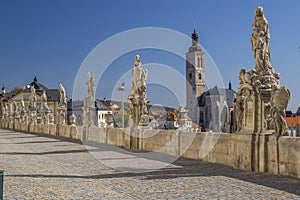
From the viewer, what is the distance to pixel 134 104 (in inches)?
712

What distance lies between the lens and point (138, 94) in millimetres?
18062

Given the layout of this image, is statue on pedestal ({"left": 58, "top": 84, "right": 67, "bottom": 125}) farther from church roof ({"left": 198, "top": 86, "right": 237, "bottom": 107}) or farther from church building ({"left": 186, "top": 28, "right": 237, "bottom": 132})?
church roof ({"left": 198, "top": 86, "right": 237, "bottom": 107})

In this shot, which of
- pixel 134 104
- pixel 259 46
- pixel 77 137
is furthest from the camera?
pixel 77 137

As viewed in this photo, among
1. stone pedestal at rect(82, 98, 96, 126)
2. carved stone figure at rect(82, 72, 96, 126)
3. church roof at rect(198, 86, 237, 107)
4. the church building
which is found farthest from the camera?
church roof at rect(198, 86, 237, 107)

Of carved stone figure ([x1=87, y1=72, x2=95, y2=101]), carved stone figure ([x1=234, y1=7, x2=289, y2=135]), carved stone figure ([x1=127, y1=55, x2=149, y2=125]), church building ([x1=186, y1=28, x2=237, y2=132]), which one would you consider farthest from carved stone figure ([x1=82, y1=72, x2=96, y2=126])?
church building ([x1=186, y1=28, x2=237, y2=132])

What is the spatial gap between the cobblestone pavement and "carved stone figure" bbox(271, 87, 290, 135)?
1.06m

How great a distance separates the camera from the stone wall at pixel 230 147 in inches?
354

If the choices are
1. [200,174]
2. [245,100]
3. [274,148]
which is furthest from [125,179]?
[245,100]

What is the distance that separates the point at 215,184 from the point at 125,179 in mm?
1824

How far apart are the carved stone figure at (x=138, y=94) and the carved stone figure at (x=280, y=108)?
8.59m

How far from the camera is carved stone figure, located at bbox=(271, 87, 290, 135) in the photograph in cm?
959

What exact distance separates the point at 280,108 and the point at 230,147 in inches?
75.5

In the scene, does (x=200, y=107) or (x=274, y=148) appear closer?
(x=274, y=148)

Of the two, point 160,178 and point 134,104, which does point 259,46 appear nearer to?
point 160,178
